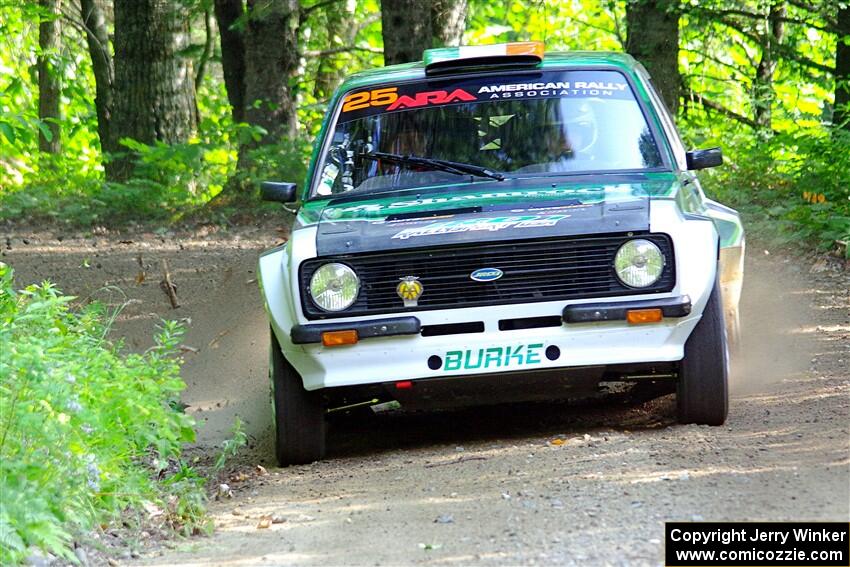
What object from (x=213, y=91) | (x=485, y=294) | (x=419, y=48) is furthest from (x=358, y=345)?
(x=213, y=91)

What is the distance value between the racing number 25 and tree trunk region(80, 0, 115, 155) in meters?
10.6

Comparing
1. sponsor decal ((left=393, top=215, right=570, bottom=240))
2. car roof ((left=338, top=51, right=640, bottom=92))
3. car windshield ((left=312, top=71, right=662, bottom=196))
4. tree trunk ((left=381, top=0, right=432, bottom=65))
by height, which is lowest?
sponsor decal ((left=393, top=215, right=570, bottom=240))

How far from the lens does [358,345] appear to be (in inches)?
220

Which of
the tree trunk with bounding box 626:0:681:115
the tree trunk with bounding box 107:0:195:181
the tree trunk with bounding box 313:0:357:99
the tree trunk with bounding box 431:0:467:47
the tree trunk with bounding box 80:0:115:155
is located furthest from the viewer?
the tree trunk with bounding box 313:0:357:99

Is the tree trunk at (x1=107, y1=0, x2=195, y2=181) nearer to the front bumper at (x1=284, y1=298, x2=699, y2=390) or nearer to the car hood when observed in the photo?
the car hood

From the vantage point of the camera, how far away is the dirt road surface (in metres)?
4.30

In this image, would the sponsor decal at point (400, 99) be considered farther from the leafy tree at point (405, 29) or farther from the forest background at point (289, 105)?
the leafy tree at point (405, 29)

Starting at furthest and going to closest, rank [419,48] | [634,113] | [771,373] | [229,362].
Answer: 1. [419,48]
2. [229,362]
3. [771,373]
4. [634,113]

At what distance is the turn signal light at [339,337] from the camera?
18.2 feet

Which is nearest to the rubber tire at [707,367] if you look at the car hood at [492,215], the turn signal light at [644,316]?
the turn signal light at [644,316]

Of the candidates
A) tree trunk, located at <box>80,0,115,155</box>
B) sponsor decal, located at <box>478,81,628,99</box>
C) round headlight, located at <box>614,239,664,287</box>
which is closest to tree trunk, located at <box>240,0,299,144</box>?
tree trunk, located at <box>80,0,115,155</box>

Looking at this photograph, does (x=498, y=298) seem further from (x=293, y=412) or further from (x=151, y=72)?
(x=151, y=72)

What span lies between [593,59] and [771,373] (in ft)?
7.18

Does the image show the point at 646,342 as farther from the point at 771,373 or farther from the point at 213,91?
the point at 213,91
